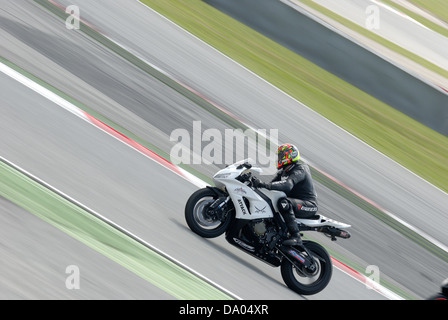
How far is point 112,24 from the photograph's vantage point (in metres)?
15.1

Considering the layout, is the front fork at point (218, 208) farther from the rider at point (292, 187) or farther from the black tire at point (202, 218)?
the rider at point (292, 187)

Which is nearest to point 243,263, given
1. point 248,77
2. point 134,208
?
point 134,208

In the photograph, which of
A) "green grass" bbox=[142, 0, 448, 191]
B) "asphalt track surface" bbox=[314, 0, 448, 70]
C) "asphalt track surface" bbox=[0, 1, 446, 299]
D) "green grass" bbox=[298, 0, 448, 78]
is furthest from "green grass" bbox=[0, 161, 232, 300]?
"asphalt track surface" bbox=[314, 0, 448, 70]

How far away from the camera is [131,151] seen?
1083 cm

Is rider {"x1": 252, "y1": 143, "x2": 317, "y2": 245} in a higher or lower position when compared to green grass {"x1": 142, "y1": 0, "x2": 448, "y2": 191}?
lower

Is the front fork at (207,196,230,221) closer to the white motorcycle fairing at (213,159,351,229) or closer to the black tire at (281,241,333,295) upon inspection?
the white motorcycle fairing at (213,159,351,229)

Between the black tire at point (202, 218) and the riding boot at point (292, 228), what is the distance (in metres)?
0.77

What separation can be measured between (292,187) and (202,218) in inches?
49.7

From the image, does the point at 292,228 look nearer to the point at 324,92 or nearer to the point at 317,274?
the point at 317,274

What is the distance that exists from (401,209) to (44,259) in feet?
26.5

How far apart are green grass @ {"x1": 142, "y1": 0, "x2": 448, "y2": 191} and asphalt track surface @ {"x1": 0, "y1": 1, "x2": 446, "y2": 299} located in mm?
620

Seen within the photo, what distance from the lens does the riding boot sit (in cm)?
888

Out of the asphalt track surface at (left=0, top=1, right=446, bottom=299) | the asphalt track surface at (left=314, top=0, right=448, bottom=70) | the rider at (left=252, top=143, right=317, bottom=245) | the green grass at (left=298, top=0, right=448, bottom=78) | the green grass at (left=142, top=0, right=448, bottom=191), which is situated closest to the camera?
the asphalt track surface at (left=0, top=1, right=446, bottom=299)

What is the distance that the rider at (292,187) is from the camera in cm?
887
